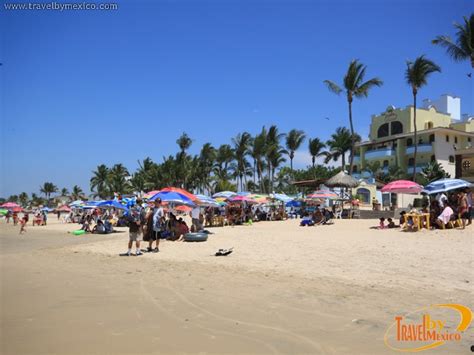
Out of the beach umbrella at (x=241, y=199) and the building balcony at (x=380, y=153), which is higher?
the building balcony at (x=380, y=153)

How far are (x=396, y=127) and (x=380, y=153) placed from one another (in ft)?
12.7

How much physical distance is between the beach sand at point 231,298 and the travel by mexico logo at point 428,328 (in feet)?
0.41

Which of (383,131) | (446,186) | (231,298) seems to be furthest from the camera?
(383,131)

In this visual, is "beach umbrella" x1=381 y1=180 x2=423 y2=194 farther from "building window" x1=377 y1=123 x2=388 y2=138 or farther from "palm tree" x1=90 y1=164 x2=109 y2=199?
"palm tree" x1=90 y1=164 x2=109 y2=199

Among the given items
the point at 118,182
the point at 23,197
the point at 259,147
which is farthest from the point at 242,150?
the point at 23,197

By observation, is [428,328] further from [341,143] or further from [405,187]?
[341,143]

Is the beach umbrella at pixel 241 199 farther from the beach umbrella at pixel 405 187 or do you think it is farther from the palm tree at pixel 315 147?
the palm tree at pixel 315 147

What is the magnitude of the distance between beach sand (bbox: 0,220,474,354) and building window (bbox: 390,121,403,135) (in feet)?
128

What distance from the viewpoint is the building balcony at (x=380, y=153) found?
46.2 meters

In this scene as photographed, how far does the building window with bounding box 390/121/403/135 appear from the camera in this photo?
47094 mm

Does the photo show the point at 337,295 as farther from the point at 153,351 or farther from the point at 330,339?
the point at 153,351

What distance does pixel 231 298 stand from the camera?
20.0ft

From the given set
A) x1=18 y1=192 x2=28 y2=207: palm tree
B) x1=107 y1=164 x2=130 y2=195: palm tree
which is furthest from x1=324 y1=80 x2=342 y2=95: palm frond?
x1=18 y1=192 x2=28 y2=207: palm tree

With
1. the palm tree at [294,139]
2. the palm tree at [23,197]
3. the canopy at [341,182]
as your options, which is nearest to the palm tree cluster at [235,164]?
the palm tree at [294,139]
